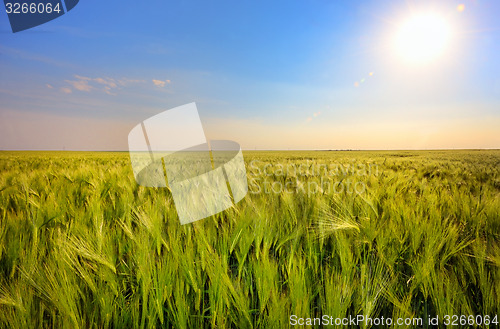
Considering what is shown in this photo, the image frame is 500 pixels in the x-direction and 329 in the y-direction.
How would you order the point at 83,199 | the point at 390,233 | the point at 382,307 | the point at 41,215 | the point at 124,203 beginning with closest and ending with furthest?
the point at 382,307 → the point at 390,233 → the point at 41,215 → the point at 124,203 → the point at 83,199

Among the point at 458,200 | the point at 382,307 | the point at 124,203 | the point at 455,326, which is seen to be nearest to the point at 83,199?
the point at 124,203

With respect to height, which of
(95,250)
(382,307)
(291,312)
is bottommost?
(382,307)

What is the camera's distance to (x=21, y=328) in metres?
0.87

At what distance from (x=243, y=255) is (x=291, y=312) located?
→ 1.64 ft

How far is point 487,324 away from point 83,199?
324 cm

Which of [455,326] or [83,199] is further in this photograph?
[83,199]

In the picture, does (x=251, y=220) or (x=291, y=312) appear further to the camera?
(x=251, y=220)

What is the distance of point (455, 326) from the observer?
959 mm

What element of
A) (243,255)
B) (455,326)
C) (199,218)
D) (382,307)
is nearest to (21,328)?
(243,255)

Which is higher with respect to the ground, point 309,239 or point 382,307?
point 309,239

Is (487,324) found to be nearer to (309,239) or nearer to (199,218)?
(309,239)

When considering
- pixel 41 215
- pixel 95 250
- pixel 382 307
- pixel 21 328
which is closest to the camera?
pixel 21 328

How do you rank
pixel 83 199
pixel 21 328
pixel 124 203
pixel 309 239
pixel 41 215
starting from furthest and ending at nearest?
1. pixel 83 199
2. pixel 124 203
3. pixel 41 215
4. pixel 309 239
5. pixel 21 328

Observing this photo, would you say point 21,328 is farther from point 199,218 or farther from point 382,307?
point 382,307
